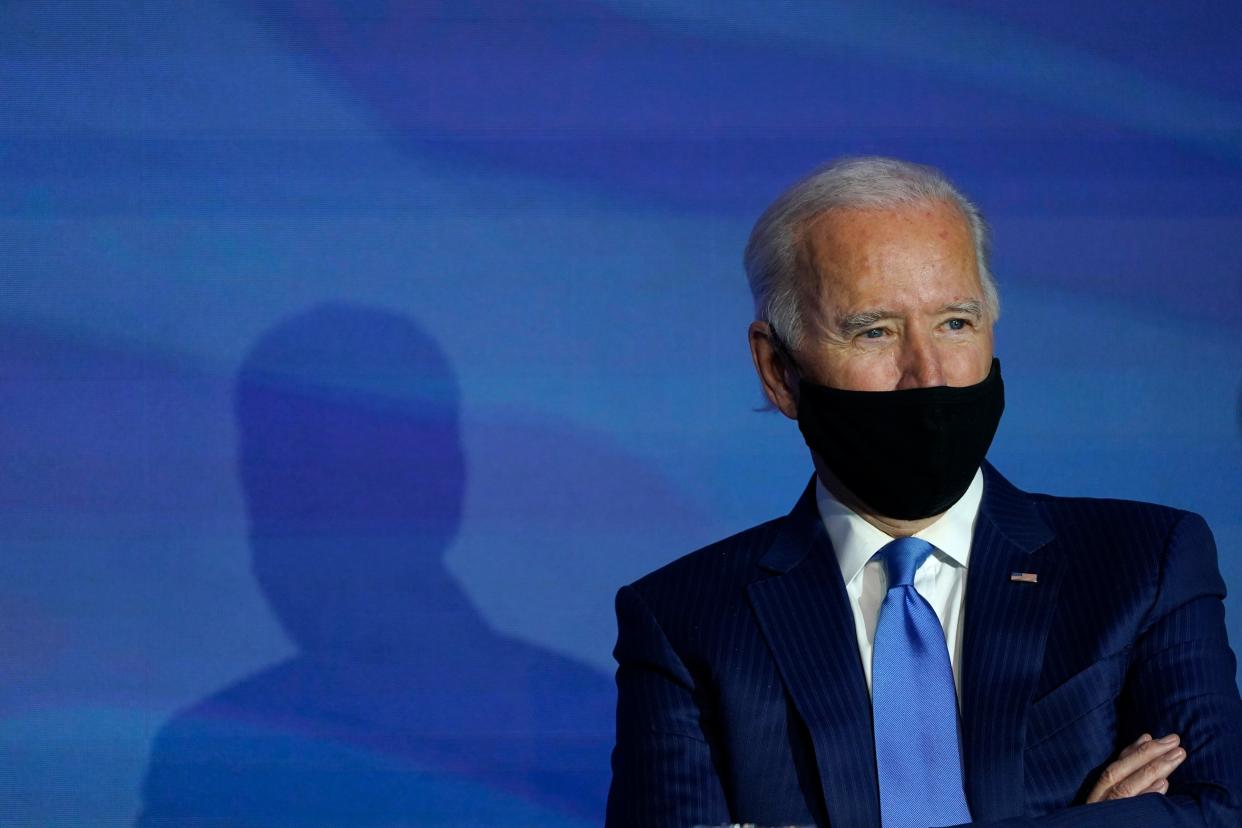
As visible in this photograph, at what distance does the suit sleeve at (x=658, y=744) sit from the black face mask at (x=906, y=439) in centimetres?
38

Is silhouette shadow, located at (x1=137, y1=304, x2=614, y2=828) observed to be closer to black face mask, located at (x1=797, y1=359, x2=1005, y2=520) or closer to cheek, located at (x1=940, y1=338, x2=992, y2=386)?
black face mask, located at (x1=797, y1=359, x2=1005, y2=520)

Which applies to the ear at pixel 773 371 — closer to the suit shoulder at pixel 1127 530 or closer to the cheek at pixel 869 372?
the cheek at pixel 869 372


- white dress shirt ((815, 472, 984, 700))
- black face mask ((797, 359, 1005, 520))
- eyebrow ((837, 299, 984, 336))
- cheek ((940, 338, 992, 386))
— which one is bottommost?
white dress shirt ((815, 472, 984, 700))

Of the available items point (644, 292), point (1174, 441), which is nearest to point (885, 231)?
point (644, 292)

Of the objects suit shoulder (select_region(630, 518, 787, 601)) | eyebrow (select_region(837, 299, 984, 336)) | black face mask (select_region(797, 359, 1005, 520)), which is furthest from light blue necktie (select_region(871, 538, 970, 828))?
eyebrow (select_region(837, 299, 984, 336))

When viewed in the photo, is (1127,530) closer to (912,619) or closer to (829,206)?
(912,619)

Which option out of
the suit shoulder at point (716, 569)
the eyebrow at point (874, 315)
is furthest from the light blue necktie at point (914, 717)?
the eyebrow at point (874, 315)

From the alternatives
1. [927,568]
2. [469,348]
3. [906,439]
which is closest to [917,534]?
[927,568]

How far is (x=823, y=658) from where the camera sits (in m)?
2.38

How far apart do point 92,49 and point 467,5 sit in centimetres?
86

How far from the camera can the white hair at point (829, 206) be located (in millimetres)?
2436

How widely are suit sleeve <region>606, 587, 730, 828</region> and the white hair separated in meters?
0.49

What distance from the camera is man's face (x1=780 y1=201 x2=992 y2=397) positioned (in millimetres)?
2340

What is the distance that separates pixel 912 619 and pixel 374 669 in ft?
5.32
